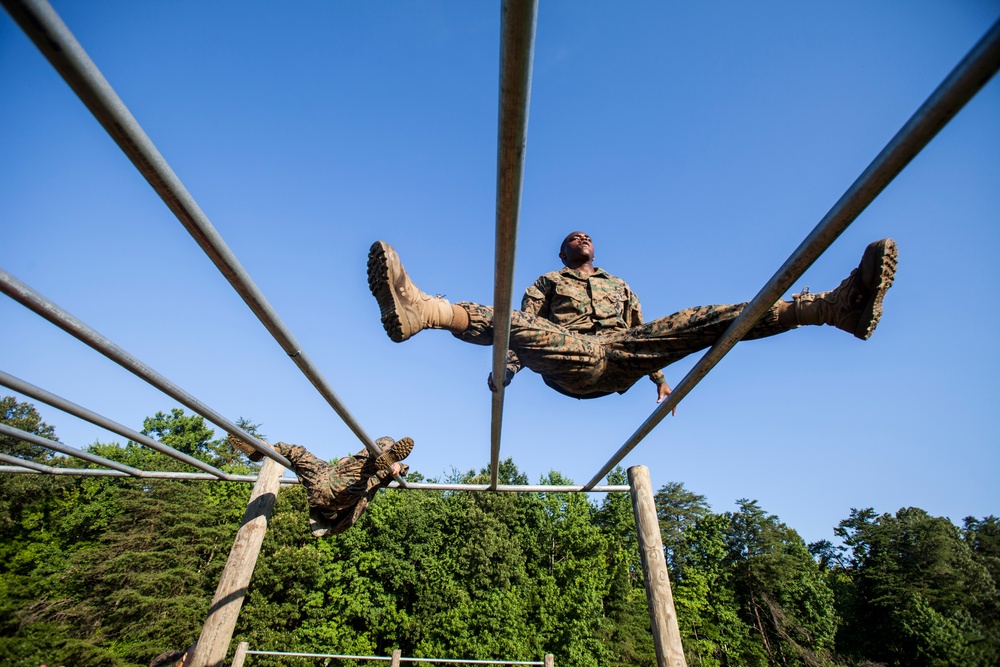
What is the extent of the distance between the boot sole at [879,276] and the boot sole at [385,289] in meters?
1.85

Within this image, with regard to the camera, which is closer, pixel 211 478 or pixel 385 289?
pixel 385 289

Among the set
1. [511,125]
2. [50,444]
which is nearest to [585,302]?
[511,125]

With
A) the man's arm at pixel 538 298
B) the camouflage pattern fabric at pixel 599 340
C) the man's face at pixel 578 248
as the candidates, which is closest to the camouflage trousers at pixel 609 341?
the camouflage pattern fabric at pixel 599 340

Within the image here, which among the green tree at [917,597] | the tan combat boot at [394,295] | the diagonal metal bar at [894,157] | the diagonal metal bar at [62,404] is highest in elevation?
the green tree at [917,597]

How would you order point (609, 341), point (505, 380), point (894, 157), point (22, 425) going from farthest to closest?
point (22, 425)
point (609, 341)
point (505, 380)
point (894, 157)

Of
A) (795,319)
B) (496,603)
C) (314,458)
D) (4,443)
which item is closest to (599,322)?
(795,319)

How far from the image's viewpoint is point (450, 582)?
873 inches

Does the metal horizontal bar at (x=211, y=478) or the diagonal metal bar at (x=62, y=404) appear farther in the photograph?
the metal horizontal bar at (x=211, y=478)

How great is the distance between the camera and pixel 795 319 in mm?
2307

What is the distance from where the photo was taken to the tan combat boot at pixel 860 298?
1.78 metres

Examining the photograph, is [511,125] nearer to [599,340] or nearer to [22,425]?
[599,340]

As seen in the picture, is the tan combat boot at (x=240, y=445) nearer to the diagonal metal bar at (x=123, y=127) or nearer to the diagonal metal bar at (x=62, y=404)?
the diagonal metal bar at (x=62, y=404)

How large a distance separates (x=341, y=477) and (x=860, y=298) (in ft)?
12.4

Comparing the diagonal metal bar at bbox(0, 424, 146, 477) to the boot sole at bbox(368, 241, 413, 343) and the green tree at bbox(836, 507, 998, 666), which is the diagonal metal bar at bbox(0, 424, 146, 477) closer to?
the boot sole at bbox(368, 241, 413, 343)
